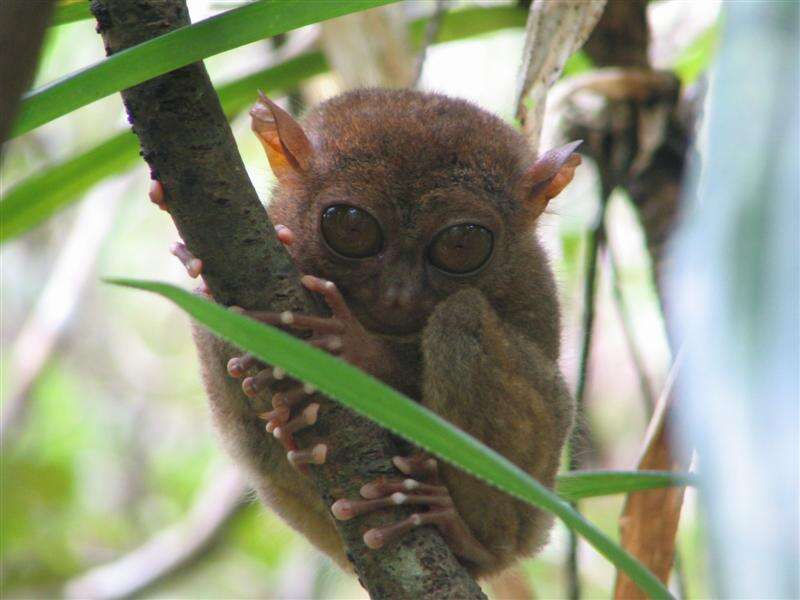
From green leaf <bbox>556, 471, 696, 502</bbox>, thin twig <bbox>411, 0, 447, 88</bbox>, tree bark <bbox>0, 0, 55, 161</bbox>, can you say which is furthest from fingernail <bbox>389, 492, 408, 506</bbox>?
thin twig <bbox>411, 0, 447, 88</bbox>

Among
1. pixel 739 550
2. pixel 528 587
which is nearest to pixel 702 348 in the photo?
pixel 739 550

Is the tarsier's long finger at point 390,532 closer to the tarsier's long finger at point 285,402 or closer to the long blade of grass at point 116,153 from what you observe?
the tarsier's long finger at point 285,402

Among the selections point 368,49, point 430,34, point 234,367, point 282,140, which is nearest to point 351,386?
point 234,367

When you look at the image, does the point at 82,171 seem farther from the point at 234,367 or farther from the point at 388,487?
the point at 388,487

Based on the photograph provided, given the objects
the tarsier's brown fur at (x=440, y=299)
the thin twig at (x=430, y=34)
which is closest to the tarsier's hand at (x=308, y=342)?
the tarsier's brown fur at (x=440, y=299)

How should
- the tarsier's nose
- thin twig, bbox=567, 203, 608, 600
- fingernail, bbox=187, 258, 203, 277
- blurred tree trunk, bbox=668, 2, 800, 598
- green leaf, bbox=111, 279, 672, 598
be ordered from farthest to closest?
thin twig, bbox=567, 203, 608, 600 → the tarsier's nose → fingernail, bbox=187, 258, 203, 277 → green leaf, bbox=111, 279, 672, 598 → blurred tree trunk, bbox=668, 2, 800, 598

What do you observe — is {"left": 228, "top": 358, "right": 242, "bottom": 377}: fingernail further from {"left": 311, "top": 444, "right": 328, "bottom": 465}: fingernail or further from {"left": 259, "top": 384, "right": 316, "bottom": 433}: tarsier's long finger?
{"left": 311, "top": 444, "right": 328, "bottom": 465}: fingernail
